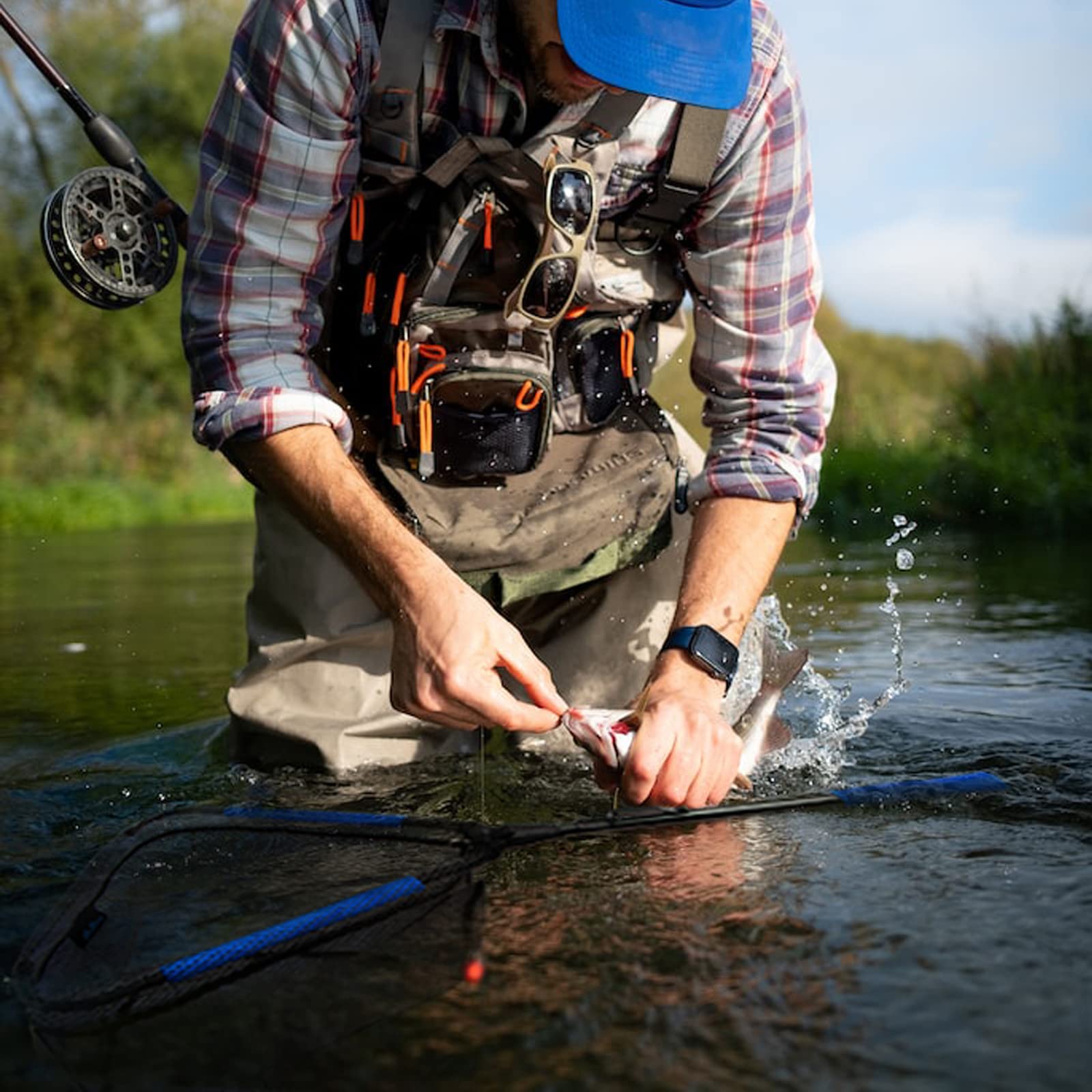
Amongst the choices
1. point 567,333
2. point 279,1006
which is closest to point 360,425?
point 567,333

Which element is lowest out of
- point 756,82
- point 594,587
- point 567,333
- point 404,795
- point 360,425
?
point 404,795

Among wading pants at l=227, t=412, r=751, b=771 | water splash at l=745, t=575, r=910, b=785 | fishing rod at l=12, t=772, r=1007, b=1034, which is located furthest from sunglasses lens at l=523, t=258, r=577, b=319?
fishing rod at l=12, t=772, r=1007, b=1034

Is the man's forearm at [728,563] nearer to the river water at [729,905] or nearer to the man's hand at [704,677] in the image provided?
the man's hand at [704,677]

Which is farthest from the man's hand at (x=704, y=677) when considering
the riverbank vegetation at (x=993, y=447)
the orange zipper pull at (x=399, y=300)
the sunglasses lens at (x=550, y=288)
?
the riverbank vegetation at (x=993, y=447)

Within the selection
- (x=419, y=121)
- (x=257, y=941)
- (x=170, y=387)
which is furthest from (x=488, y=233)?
(x=170, y=387)

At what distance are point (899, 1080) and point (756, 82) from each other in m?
1.94

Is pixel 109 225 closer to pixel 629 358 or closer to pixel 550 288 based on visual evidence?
pixel 550 288

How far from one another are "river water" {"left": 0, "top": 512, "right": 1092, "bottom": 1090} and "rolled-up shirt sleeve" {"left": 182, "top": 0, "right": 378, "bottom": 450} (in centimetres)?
75

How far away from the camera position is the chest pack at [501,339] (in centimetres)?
264

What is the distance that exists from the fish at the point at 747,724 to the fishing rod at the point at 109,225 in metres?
1.30

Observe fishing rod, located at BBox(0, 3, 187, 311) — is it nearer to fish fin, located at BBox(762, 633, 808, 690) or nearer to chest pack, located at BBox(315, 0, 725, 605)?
chest pack, located at BBox(315, 0, 725, 605)

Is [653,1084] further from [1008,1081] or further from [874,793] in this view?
[874,793]

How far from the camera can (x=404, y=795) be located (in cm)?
263

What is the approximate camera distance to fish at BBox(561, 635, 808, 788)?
7.14ft
